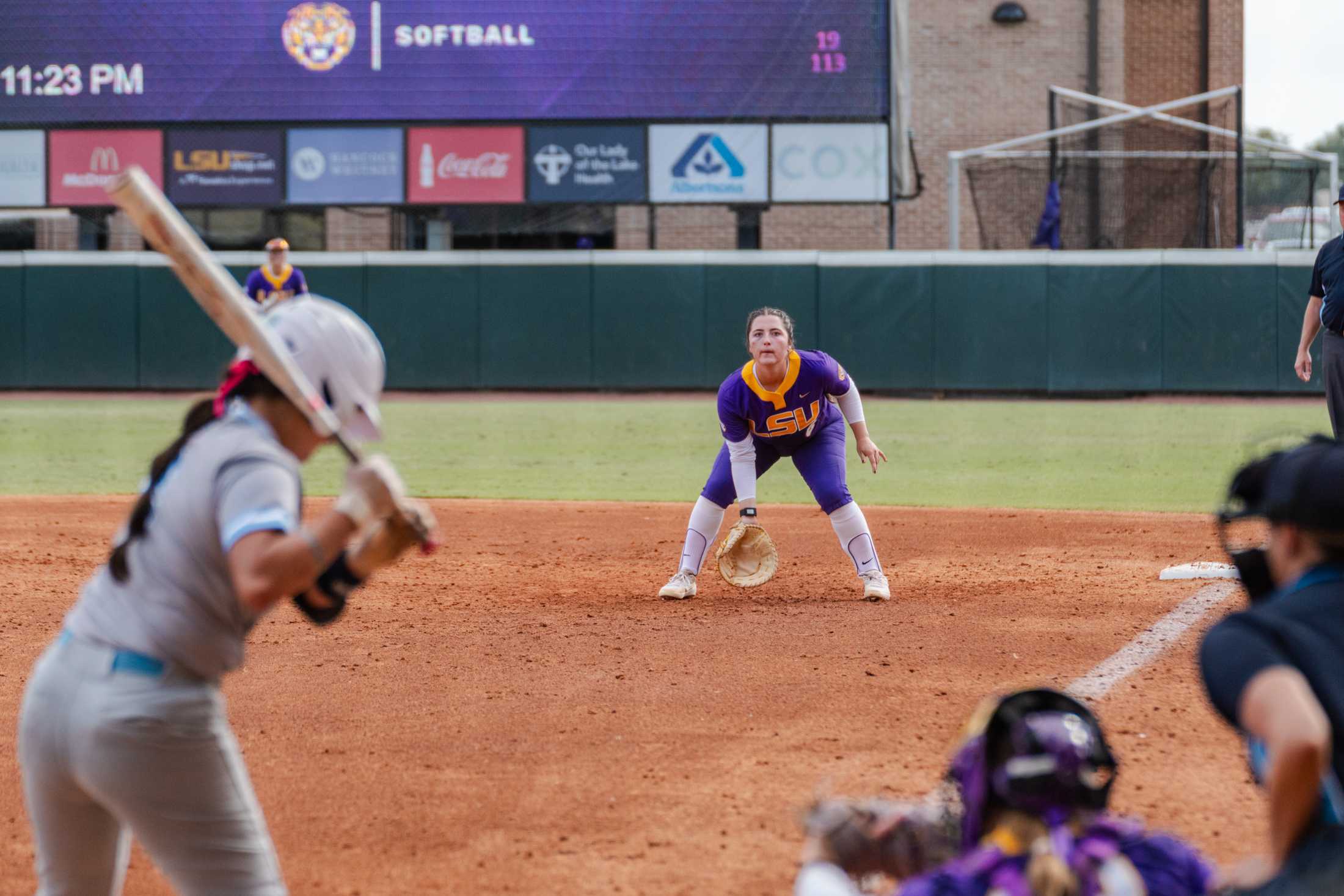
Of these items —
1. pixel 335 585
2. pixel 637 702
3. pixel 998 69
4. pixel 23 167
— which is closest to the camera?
pixel 335 585

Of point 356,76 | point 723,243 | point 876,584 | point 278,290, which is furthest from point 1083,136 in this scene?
point 876,584

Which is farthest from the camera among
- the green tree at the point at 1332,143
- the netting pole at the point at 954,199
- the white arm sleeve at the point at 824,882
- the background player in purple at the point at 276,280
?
the green tree at the point at 1332,143

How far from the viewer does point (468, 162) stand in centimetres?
2156

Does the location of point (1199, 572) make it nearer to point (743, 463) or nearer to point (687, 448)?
point (743, 463)

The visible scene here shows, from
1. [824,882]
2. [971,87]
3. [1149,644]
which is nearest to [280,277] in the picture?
A: [1149,644]

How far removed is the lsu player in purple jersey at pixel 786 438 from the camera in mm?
7535

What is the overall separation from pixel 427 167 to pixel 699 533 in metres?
15.0

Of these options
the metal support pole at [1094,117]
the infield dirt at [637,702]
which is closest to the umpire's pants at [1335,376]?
the infield dirt at [637,702]

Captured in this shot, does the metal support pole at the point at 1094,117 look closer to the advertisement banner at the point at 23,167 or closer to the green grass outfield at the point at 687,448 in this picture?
the green grass outfield at the point at 687,448

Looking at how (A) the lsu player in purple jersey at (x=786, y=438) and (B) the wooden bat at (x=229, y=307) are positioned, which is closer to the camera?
(B) the wooden bat at (x=229, y=307)

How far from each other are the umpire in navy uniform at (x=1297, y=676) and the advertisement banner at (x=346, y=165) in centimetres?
2034

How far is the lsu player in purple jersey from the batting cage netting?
15.8 meters

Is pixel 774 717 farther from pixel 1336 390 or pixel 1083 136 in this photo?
pixel 1083 136

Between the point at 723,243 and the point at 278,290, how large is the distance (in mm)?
12479
